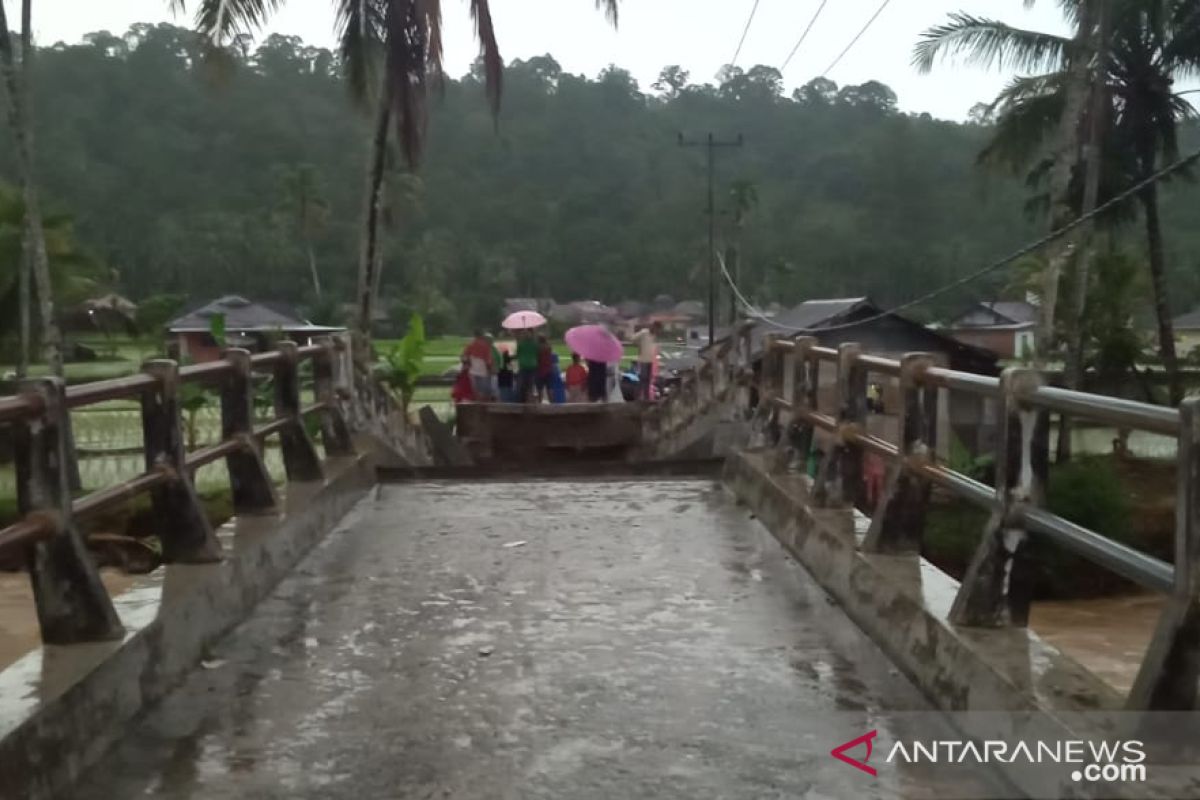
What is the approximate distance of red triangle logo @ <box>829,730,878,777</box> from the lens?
3.90m

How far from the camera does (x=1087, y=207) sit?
2281 centimetres

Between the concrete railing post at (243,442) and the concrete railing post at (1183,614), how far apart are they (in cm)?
462

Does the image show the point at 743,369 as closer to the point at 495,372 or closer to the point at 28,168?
the point at 495,372

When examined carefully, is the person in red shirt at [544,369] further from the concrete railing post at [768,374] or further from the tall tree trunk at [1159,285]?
the tall tree trunk at [1159,285]

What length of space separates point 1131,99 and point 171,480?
1032 inches

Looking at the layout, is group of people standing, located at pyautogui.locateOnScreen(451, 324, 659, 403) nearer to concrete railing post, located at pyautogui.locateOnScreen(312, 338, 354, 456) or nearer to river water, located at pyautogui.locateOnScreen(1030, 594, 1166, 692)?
river water, located at pyautogui.locateOnScreen(1030, 594, 1166, 692)

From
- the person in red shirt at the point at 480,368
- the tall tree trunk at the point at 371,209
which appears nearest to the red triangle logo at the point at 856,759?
the person in red shirt at the point at 480,368

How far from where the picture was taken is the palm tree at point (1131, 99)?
82.6ft

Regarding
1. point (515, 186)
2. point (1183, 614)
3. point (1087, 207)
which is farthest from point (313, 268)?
point (1183, 614)

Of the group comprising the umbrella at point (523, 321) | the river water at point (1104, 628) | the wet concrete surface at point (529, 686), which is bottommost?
the river water at point (1104, 628)

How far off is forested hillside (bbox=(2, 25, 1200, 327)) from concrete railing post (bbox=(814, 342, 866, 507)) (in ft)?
156

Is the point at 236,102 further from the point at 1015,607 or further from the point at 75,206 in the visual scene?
the point at 1015,607

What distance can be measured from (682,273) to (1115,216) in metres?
43.7

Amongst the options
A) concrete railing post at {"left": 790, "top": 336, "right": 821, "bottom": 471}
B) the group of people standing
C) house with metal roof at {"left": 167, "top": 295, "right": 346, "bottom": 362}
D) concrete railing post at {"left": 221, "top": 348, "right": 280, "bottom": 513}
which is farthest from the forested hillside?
concrete railing post at {"left": 221, "top": 348, "right": 280, "bottom": 513}
